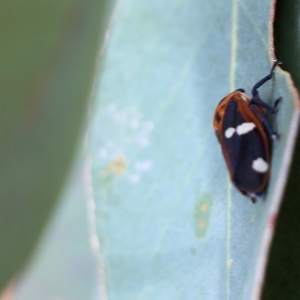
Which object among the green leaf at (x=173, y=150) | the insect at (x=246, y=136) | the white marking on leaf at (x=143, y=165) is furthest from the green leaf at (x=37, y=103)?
the insect at (x=246, y=136)

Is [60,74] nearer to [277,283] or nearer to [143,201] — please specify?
[143,201]

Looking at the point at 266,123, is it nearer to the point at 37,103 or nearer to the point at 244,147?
the point at 244,147

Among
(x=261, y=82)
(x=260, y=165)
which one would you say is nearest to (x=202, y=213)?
(x=260, y=165)

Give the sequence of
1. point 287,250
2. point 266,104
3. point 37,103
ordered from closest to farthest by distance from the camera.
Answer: point 287,250, point 266,104, point 37,103

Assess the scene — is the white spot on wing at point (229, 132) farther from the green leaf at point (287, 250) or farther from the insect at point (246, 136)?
the green leaf at point (287, 250)

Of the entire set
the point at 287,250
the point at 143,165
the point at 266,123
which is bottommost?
the point at 143,165

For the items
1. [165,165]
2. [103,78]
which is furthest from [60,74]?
[165,165]

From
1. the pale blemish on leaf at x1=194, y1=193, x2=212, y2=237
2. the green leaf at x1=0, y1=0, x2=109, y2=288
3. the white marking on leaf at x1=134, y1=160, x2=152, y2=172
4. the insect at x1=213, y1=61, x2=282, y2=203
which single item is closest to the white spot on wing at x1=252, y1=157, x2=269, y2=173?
the insect at x1=213, y1=61, x2=282, y2=203

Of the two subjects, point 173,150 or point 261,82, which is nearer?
point 261,82

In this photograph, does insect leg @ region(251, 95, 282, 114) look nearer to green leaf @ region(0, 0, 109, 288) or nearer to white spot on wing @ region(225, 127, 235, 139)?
white spot on wing @ region(225, 127, 235, 139)
